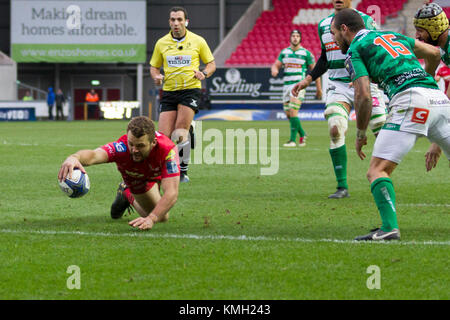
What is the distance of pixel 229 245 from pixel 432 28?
8.55 feet

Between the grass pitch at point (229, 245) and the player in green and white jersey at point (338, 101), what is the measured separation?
0.40 m

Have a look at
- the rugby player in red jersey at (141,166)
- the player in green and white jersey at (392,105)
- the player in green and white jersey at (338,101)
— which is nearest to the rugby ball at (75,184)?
the rugby player in red jersey at (141,166)

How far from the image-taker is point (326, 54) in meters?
9.01

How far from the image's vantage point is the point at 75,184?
222 inches

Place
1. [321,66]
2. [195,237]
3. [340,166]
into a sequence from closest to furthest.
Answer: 1. [195,237]
2. [340,166]
3. [321,66]

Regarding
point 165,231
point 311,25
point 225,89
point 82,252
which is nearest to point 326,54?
point 165,231

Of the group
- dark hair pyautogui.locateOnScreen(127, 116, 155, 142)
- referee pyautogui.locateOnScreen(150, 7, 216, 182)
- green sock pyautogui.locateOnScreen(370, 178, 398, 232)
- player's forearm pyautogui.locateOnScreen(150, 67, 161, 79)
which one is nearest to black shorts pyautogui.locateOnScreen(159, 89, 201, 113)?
referee pyautogui.locateOnScreen(150, 7, 216, 182)

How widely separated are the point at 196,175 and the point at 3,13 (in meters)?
38.4

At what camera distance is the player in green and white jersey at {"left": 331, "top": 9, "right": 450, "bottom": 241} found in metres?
5.51

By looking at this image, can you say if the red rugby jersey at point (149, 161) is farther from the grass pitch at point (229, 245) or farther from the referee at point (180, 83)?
the referee at point (180, 83)

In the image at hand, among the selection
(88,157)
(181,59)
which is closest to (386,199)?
(88,157)

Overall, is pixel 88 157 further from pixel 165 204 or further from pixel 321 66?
pixel 321 66

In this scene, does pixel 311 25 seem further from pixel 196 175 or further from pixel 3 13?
pixel 196 175

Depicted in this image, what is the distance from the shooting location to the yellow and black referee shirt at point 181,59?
10102 millimetres
